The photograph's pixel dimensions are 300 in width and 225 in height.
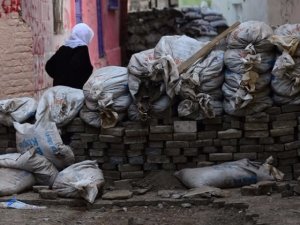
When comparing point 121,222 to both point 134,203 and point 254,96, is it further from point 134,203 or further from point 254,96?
point 254,96

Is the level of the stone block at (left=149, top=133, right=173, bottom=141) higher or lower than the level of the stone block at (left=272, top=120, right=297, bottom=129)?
lower

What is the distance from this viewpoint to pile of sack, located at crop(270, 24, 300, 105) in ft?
21.1

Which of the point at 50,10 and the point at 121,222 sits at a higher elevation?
the point at 50,10

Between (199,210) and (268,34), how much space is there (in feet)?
5.26

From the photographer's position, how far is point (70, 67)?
810cm

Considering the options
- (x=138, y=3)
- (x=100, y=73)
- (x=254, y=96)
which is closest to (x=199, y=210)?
(x=254, y=96)

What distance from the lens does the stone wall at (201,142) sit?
6648 millimetres

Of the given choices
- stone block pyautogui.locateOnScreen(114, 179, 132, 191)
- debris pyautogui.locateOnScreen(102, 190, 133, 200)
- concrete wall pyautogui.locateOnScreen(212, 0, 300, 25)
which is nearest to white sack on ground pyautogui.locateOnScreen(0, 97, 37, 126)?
stone block pyautogui.locateOnScreen(114, 179, 132, 191)

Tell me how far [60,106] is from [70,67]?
4.30ft

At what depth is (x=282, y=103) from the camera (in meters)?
6.63

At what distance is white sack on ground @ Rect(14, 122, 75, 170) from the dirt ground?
2.11 ft

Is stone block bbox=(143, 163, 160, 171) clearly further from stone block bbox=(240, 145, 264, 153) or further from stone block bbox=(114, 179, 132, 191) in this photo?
stone block bbox=(240, 145, 264, 153)

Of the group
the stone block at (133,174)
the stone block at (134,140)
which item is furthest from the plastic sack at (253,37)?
the stone block at (133,174)

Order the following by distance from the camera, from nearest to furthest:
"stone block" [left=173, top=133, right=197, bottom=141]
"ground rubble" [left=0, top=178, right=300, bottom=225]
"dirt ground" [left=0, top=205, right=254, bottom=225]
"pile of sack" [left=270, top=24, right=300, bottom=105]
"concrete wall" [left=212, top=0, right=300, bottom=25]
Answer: "dirt ground" [left=0, top=205, right=254, bottom=225], "ground rubble" [left=0, top=178, right=300, bottom=225], "pile of sack" [left=270, top=24, right=300, bottom=105], "stone block" [left=173, top=133, right=197, bottom=141], "concrete wall" [left=212, top=0, right=300, bottom=25]
